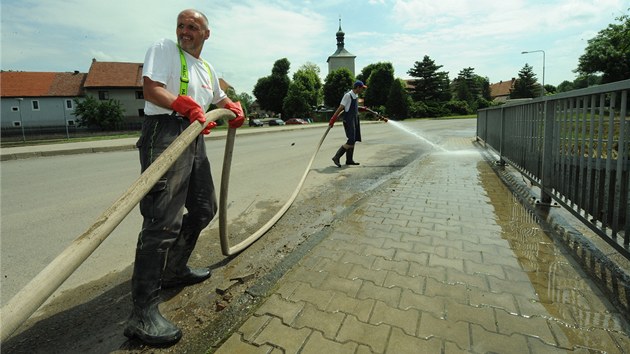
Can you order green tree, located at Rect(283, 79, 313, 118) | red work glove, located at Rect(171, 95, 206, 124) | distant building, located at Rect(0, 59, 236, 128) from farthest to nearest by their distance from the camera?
green tree, located at Rect(283, 79, 313, 118), distant building, located at Rect(0, 59, 236, 128), red work glove, located at Rect(171, 95, 206, 124)

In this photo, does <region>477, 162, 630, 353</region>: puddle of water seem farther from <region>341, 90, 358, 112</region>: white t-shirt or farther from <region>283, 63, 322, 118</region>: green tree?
<region>283, 63, 322, 118</region>: green tree

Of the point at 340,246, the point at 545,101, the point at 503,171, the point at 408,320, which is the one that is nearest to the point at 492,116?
the point at 503,171

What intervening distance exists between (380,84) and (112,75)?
43.2 m

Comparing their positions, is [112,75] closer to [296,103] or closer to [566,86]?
[296,103]

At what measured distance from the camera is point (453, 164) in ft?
28.6

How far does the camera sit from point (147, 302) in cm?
222

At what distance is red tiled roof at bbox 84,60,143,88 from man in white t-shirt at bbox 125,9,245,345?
55520 millimetres

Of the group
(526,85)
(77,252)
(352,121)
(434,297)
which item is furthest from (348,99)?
(526,85)

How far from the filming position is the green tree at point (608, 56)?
149 ft

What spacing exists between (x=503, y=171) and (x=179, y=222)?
7.08 m

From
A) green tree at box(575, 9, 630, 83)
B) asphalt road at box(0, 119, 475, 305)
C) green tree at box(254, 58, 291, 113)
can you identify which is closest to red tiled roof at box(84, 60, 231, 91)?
green tree at box(254, 58, 291, 113)

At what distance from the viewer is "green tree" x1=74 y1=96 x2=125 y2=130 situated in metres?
43.2

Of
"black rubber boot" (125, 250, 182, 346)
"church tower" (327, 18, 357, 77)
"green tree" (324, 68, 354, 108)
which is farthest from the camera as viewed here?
"church tower" (327, 18, 357, 77)

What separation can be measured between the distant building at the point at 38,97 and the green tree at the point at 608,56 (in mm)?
71241
